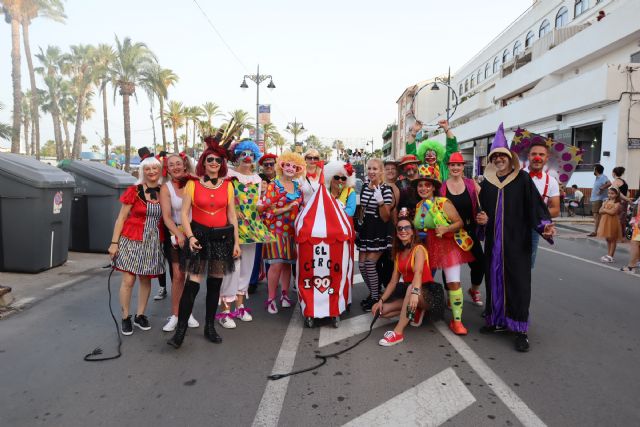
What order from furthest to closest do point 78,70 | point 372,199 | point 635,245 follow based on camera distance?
point 78,70
point 635,245
point 372,199

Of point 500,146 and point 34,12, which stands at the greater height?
point 34,12

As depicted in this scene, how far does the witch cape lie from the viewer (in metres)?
4.09

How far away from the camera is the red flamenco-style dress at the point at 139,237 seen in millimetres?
4250

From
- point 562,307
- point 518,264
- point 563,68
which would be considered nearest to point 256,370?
point 518,264

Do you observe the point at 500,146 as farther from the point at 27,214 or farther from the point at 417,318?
the point at 27,214

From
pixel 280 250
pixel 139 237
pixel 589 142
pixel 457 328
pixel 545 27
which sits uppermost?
pixel 545 27

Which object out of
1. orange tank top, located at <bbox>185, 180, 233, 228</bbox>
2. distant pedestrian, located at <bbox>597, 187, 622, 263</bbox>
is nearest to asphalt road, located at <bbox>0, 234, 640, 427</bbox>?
orange tank top, located at <bbox>185, 180, 233, 228</bbox>

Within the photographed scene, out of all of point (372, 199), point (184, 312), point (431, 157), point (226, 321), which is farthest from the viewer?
point (431, 157)

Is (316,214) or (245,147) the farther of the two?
(245,147)

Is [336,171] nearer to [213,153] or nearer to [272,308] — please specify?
[213,153]

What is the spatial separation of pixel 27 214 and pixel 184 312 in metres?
3.87

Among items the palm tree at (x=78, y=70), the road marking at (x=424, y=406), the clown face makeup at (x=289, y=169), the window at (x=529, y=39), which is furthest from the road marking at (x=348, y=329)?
the palm tree at (x=78, y=70)

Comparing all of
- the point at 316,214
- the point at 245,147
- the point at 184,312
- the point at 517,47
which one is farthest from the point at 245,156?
the point at 517,47

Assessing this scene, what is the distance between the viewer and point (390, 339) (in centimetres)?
409
